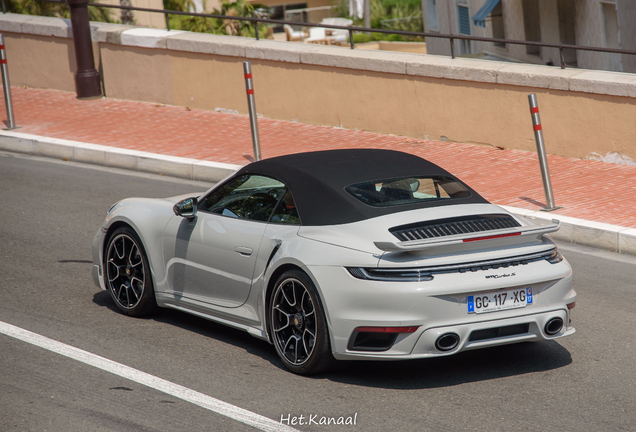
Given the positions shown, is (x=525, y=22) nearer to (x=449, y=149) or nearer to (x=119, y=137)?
(x=449, y=149)

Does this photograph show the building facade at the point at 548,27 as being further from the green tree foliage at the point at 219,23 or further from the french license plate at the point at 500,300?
the french license plate at the point at 500,300

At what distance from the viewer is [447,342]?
5027mm

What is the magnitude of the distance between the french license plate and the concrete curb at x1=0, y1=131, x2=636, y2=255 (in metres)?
3.60

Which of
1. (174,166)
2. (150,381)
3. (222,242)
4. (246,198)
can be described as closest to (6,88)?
(174,166)

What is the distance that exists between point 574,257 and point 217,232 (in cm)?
390

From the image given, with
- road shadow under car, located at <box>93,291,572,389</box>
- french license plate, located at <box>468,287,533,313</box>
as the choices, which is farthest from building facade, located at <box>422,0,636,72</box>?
french license plate, located at <box>468,287,533,313</box>

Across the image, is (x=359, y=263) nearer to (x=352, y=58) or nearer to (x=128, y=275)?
(x=128, y=275)

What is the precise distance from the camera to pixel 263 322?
18.7 feet

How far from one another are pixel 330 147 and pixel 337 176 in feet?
24.2

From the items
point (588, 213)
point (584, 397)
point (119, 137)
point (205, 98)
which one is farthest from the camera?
point (205, 98)

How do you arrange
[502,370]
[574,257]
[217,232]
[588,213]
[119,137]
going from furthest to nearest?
[119,137]
[588,213]
[574,257]
[217,232]
[502,370]

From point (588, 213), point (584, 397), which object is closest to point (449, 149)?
point (588, 213)

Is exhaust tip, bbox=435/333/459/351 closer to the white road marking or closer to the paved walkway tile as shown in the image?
the white road marking

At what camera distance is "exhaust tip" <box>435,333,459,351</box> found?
4.99m
